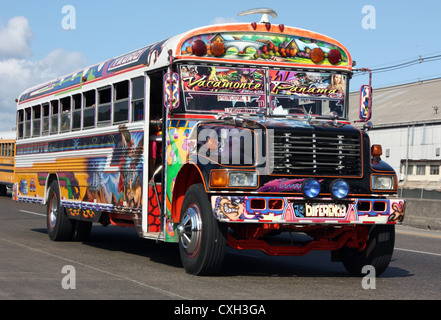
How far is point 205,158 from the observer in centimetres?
871

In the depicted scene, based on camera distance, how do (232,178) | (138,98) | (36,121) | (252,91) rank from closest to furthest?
(232,178) < (252,91) < (138,98) < (36,121)

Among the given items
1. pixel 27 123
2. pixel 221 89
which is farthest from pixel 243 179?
pixel 27 123

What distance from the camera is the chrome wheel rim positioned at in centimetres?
889

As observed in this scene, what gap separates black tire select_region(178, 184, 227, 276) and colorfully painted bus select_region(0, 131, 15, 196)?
87.2ft

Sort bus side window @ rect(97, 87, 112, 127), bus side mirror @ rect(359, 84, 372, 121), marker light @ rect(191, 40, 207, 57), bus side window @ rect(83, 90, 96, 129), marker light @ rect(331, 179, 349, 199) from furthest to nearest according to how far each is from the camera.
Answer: bus side window @ rect(83, 90, 96, 129)
bus side window @ rect(97, 87, 112, 127)
bus side mirror @ rect(359, 84, 372, 121)
marker light @ rect(191, 40, 207, 57)
marker light @ rect(331, 179, 349, 199)

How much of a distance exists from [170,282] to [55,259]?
2839mm

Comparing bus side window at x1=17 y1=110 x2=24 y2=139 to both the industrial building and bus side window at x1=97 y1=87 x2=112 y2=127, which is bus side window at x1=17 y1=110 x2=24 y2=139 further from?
the industrial building

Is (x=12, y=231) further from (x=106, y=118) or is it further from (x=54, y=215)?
(x=106, y=118)

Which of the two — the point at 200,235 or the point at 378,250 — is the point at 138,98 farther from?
the point at 378,250

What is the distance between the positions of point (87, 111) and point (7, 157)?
78.0ft

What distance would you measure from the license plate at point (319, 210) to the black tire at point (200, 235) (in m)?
0.83

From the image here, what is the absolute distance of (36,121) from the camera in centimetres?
1573

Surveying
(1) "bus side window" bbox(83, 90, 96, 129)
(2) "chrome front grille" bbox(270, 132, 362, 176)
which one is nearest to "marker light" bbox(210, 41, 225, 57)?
(2) "chrome front grille" bbox(270, 132, 362, 176)

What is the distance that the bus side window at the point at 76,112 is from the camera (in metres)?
13.4
